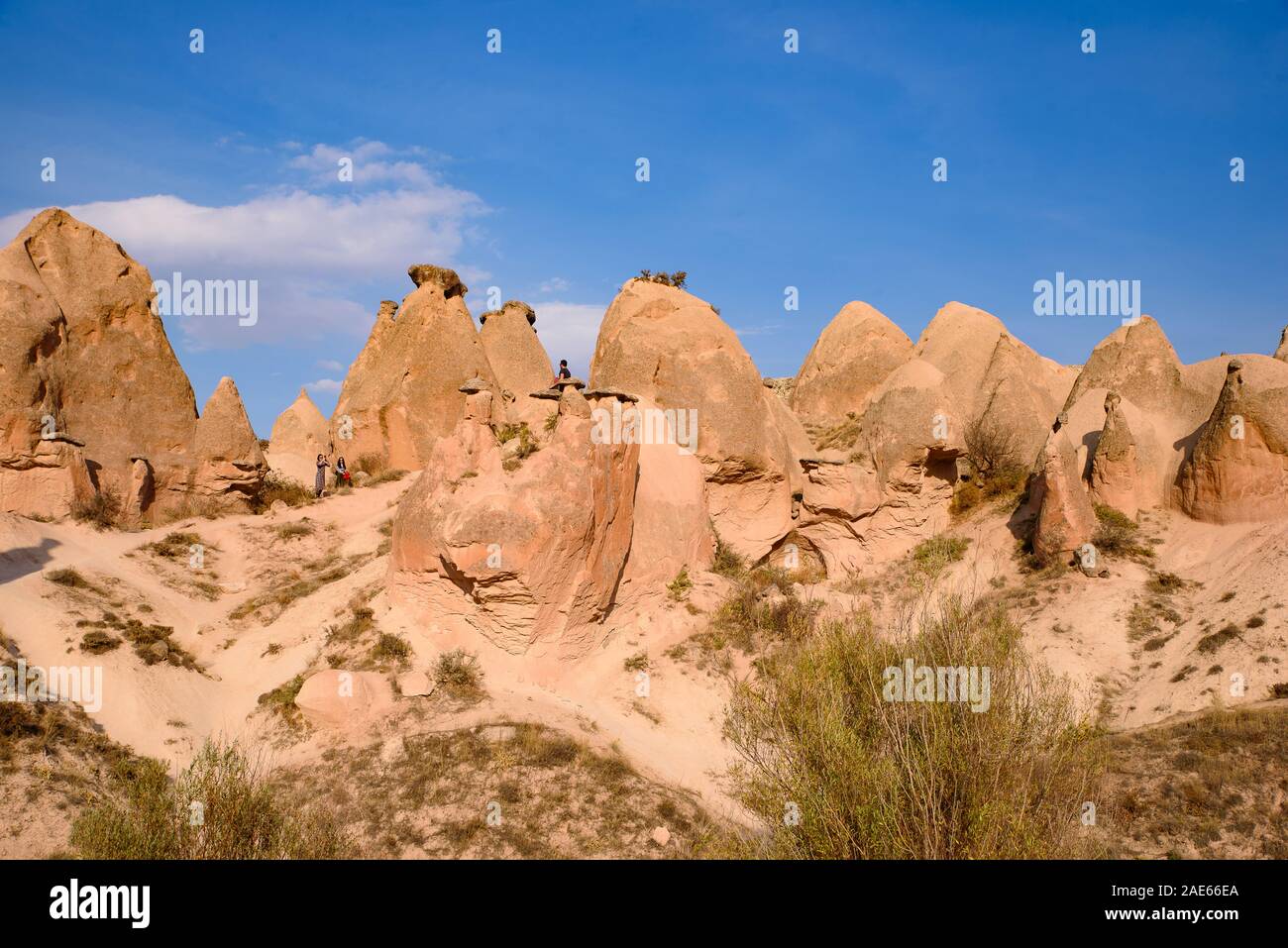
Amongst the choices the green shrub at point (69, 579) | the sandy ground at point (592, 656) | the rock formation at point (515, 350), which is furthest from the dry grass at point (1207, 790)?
the rock formation at point (515, 350)

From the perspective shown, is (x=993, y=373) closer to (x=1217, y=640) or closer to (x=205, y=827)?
(x=1217, y=640)

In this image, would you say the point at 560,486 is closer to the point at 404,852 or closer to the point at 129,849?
the point at 404,852

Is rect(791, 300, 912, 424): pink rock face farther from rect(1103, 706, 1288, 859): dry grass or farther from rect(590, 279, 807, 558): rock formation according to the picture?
rect(1103, 706, 1288, 859): dry grass

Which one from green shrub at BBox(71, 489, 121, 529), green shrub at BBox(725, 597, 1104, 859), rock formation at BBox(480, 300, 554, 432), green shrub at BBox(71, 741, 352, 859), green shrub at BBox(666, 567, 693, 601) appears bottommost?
green shrub at BBox(71, 741, 352, 859)

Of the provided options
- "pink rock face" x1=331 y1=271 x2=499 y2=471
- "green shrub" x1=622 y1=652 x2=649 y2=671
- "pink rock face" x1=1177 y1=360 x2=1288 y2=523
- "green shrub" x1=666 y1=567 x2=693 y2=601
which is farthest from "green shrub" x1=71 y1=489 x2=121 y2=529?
"pink rock face" x1=1177 y1=360 x2=1288 y2=523

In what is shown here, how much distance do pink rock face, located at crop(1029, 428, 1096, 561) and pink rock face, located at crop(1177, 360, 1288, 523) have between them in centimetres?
242

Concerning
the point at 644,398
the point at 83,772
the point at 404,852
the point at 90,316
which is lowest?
the point at 404,852

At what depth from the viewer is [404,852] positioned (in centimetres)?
973

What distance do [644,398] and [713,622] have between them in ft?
18.8

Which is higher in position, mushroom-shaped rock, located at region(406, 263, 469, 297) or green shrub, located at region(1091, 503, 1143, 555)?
mushroom-shaped rock, located at region(406, 263, 469, 297)

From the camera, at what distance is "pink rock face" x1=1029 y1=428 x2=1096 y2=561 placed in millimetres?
16953

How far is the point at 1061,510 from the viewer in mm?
16953

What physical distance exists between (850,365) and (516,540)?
20.0 m
